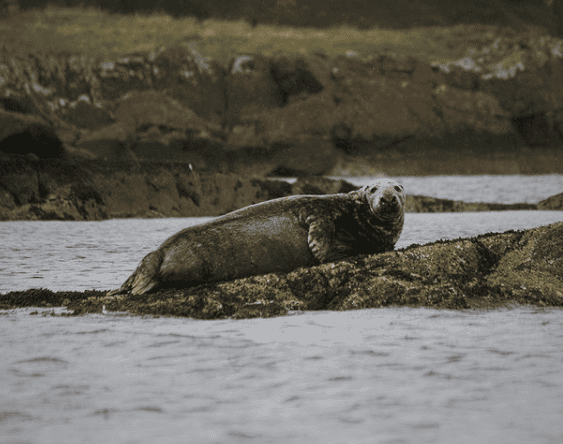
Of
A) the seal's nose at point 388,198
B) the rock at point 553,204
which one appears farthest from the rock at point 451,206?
the seal's nose at point 388,198

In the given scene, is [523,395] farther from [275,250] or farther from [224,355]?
[275,250]

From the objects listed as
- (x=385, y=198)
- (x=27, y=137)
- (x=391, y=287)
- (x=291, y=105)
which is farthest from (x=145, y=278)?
(x=291, y=105)

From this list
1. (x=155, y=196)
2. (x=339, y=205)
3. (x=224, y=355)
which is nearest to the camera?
(x=224, y=355)

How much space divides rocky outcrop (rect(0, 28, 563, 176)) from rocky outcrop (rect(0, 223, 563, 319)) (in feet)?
36.2

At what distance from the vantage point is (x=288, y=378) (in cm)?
149

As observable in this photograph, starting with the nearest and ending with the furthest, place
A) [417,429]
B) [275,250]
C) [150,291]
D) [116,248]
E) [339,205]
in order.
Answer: [417,429]
[150,291]
[275,250]
[339,205]
[116,248]

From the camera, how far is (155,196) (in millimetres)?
8594

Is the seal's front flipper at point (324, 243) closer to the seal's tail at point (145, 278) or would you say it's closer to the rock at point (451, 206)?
the seal's tail at point (145, 278)

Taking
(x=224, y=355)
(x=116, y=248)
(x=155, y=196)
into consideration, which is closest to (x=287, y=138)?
(x=155, y=196)

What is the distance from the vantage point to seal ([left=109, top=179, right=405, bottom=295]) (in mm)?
2883

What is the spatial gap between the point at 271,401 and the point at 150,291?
1.61 meters

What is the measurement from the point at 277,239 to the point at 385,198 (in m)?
0.66

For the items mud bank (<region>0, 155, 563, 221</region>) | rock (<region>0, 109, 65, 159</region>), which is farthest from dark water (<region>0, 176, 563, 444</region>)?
rock (<region>0, 109, 65, 159</region>)

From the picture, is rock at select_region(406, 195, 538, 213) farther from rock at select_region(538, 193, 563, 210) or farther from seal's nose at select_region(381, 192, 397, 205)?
seal's nose at select_region(381, 192, 397, 205)
